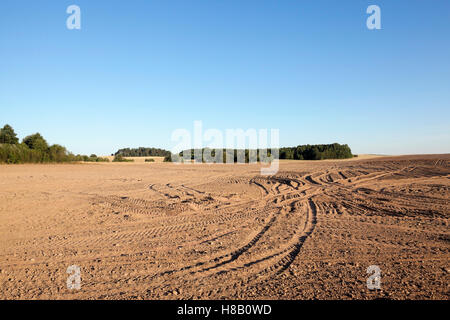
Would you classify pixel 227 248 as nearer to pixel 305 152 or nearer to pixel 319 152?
pixel 319 152

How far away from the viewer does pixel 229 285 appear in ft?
Answer: 10.6

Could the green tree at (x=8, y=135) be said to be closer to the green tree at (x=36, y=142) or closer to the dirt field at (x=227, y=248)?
the green tree at (x=36, y=142)

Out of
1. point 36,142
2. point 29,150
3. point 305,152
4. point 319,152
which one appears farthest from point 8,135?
point 319,152

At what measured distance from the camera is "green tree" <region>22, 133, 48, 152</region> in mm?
30562

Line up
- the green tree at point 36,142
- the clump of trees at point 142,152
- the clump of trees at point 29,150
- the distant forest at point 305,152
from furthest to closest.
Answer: the clump of trees at point 142,152 < the distant forest at point 305,152 < the green tree at point 36,142 < the clump of trees at point 29,150

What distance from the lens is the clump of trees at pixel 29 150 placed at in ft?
85.3

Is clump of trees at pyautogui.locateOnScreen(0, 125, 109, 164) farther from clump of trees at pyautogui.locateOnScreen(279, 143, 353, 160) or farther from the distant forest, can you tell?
clump of trees at pyautogui.locateOnScreen(279, 143, 353, 160)

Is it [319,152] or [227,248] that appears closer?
[227,248]

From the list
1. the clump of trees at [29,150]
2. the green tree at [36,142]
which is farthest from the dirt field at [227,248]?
the green tree at [36,142]

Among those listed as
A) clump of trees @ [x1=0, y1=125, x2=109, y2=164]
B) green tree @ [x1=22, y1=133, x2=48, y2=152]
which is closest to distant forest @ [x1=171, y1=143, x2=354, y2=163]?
clump of trees @ [x1=0, y1=125, x2=109, y2=164]

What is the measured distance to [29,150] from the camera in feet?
91.0

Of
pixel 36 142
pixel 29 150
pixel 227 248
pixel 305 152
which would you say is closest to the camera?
pixel 227 248

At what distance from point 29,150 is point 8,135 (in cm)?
642

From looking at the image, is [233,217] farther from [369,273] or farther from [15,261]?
[15,261]
